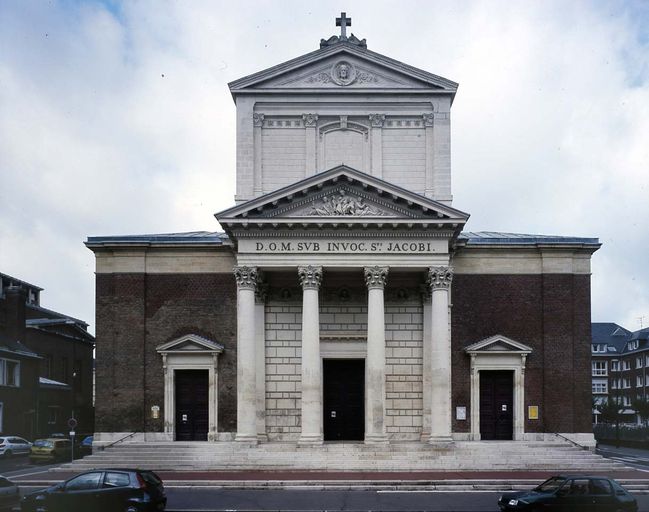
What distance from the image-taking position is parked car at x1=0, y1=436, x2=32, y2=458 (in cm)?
5550

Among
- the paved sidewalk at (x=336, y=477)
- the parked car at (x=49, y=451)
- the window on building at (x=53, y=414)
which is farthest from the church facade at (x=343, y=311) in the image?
the window on building at (x=53, y=414)

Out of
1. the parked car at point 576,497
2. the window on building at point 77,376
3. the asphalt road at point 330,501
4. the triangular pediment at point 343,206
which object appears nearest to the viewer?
the parked car at point 576,497

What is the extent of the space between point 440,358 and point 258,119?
617 inches

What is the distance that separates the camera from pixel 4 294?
2643 inches

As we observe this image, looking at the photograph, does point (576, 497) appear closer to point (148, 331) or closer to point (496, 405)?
point (496, 405)

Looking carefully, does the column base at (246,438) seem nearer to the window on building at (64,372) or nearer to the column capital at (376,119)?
the column capital at (376,119)

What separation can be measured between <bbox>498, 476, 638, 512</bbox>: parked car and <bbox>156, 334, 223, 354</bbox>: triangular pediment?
20962mm

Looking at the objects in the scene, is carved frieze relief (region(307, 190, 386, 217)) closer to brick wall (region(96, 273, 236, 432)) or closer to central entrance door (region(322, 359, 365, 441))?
brick wall (region(96, 273, 236, 432))

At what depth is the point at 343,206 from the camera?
40.7 metres

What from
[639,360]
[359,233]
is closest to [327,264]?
[359,233]

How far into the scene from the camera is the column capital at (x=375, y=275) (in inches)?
1603

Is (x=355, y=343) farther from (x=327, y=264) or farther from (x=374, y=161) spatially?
(x=374, y=161)

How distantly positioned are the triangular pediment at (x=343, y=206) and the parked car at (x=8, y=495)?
17.2m

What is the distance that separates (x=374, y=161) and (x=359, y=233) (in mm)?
5542
